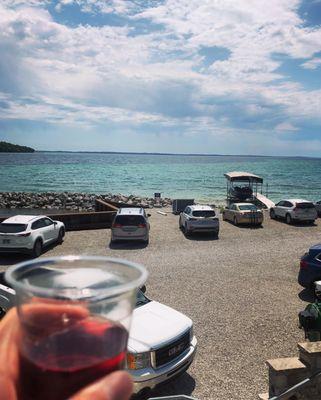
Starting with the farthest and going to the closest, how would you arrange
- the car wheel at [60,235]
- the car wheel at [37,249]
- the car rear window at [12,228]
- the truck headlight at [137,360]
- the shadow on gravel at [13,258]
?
the car wheel at [60,235]
the car wheel at [37,249]
the car rear window at [12,228]
the shadow on gravel at [13,258]
the truck headlight at [137,360]

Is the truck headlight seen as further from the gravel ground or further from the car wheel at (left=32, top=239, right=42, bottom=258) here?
the car wheel at (left=32, top=239, right=42, bottom=258)

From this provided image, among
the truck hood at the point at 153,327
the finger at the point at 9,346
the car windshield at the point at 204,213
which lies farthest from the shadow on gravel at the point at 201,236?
the finger at the point at 9,346

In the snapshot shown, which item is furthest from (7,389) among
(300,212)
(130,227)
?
(300,212)

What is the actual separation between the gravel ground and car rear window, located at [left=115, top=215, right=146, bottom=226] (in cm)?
110

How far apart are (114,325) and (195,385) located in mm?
6702

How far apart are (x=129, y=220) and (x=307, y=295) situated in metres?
9.35

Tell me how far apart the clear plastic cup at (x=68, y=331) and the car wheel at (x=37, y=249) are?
15704 mm

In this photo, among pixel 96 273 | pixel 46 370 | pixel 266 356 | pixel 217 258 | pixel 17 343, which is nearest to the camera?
pixel 46 370

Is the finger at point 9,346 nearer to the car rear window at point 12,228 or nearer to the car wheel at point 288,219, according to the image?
the car rear window at point 12,228

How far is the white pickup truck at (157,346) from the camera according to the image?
21.8 feet

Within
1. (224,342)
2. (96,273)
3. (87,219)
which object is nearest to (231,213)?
(87,219)

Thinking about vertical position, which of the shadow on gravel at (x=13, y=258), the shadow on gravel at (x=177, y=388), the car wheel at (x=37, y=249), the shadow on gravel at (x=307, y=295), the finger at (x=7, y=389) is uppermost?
the finger at (x=7, y=389)

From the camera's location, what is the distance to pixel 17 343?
1.25m

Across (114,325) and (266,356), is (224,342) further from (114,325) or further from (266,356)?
(114,325)
